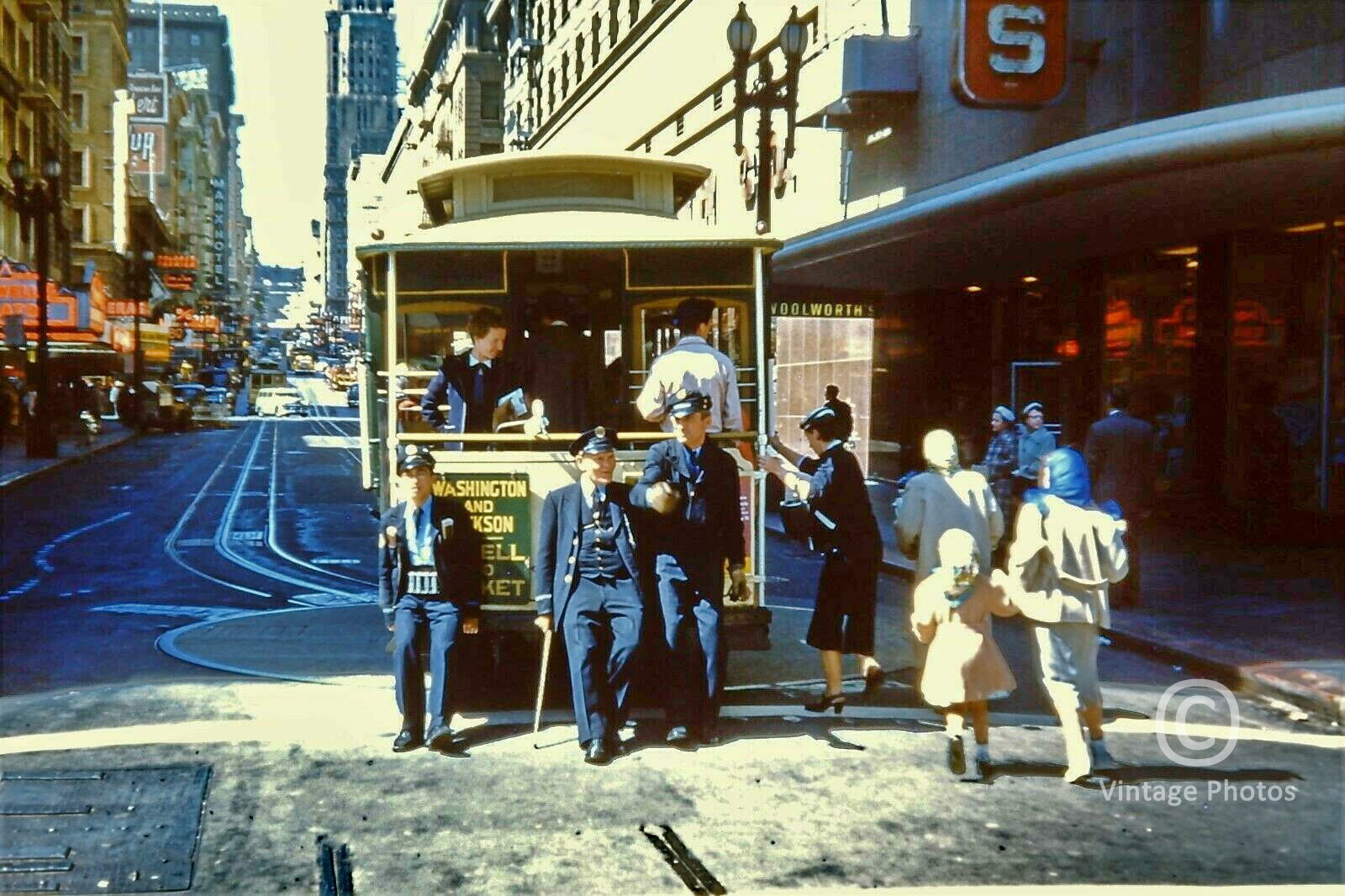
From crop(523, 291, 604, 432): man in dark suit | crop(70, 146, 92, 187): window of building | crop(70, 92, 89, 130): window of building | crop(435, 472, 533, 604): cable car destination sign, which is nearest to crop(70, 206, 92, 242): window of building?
crop(70, 146, 92, 187): window of building

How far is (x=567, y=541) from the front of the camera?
26.5 feet

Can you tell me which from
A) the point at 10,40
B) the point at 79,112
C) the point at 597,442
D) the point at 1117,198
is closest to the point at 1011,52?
the point at 1117,198

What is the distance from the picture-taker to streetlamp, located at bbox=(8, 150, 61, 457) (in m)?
33.9

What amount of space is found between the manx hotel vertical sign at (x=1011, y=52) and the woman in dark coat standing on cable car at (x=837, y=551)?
464 inches

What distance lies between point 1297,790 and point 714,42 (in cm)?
3066

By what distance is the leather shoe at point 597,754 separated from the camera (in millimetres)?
7555

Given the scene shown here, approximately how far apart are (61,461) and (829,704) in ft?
100

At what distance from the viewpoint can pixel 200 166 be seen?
155750mm

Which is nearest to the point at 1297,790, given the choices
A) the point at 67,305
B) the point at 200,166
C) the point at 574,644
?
the point at 574,644

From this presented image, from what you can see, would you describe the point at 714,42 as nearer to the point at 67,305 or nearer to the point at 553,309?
the point at 67,305

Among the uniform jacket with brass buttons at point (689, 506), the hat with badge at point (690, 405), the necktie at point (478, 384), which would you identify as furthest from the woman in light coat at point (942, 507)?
the necktie at point (478, 384)

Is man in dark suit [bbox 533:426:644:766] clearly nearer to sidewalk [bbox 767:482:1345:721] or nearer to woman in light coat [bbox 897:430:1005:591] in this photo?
woman in light coat [bbox 897:430:1005:591]

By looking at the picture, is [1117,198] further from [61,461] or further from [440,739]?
[61,461]

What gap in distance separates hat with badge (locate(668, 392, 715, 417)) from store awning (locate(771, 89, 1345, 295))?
710 cm
